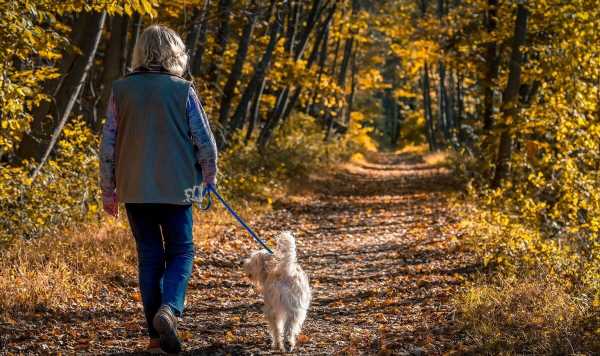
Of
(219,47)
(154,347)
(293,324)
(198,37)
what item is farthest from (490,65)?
(154,347)

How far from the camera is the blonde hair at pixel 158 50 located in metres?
4.68

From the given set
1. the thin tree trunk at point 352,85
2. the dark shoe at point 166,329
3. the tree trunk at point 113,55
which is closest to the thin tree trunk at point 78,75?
the tree trunk at point 113,55

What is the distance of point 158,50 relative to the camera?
469cm

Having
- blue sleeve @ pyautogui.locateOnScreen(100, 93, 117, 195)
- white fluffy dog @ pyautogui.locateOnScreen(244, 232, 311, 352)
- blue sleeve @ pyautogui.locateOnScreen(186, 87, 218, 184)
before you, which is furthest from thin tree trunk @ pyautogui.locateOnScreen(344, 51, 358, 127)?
blue sleeve @ pyautogui.locateOnScreen(100, 93, 117, 195)

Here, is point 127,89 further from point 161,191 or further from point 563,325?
point 563,325

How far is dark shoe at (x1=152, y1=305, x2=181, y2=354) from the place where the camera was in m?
4.57

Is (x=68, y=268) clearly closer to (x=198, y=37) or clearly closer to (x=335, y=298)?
(x=335, y=298)

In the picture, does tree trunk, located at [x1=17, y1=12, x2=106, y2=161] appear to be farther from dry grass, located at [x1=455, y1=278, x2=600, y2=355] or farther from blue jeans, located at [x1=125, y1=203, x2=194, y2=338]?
dry grass, located at [x1=455, y1=278, x2=600, y2=355]

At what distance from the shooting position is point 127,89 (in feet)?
15.4

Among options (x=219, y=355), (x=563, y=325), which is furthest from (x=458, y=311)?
(x=219, y=355)

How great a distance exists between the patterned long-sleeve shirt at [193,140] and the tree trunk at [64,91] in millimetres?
5166

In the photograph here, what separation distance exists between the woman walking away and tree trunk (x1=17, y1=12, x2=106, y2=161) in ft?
17.3

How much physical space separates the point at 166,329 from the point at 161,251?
60 centimetres

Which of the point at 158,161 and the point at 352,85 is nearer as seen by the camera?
the point at 158,161
